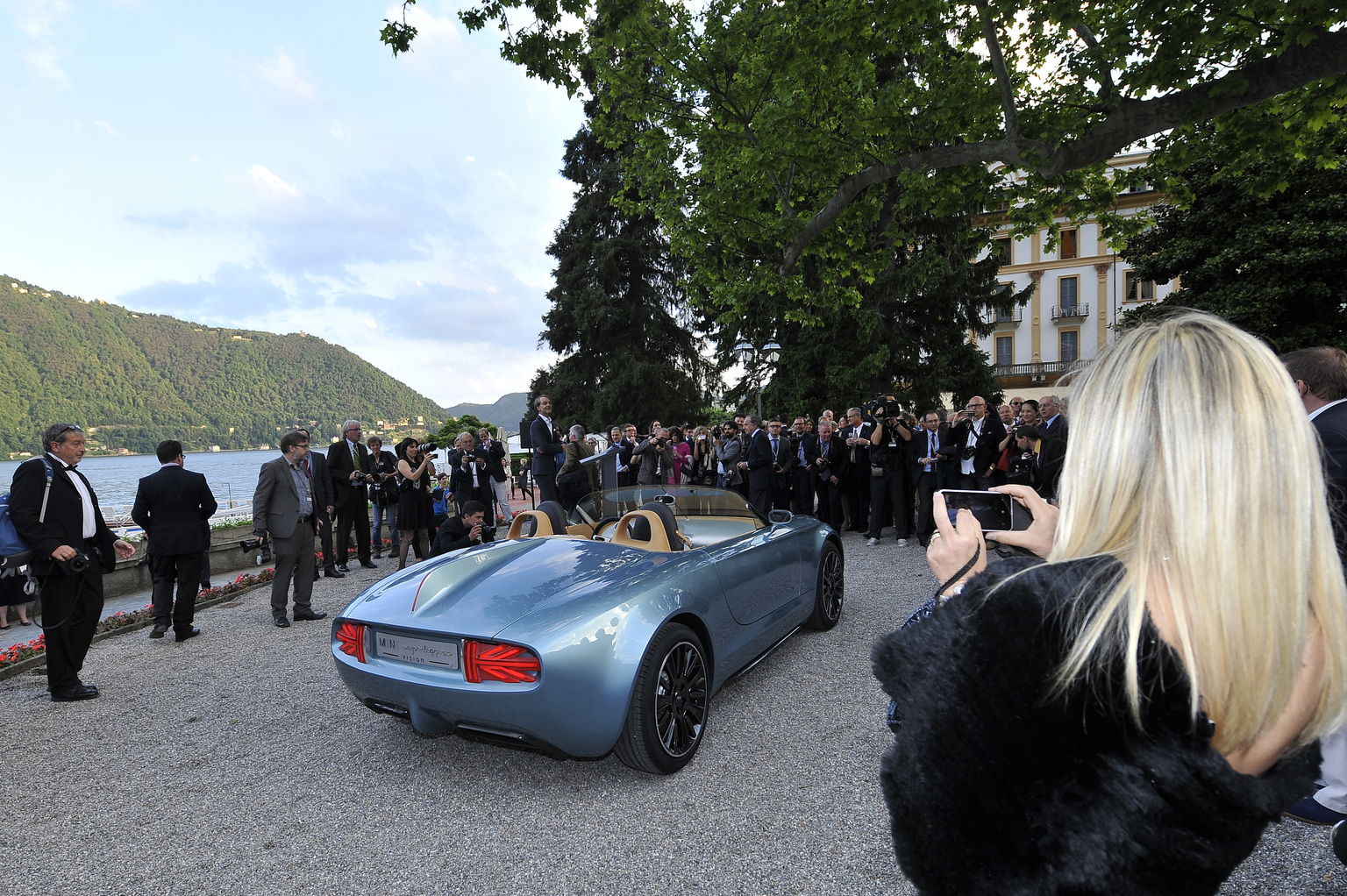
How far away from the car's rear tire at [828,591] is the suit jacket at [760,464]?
17.6ft

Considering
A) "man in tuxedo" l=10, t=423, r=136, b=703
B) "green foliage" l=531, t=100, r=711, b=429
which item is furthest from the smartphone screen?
"green foliage" l=531, t=100, r=711, b=429

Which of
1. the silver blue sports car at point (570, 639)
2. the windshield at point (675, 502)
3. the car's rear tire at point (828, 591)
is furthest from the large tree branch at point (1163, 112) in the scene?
the silver blue sports car at point (570, 639)

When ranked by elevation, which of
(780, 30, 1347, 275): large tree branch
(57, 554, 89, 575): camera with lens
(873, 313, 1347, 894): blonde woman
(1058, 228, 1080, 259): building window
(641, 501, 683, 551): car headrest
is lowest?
(57, 554, 89, 575): camera with lens

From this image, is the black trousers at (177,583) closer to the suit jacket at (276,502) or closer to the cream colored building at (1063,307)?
the suit jacket at (276,502)

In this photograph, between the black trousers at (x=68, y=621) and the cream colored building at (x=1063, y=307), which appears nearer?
the black trousers at (x=68, y=621)

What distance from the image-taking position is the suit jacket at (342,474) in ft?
29.3

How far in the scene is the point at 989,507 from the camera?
1.55 meters

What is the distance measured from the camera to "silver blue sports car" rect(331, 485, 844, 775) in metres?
2.92

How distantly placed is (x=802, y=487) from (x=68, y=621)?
919 centimetres

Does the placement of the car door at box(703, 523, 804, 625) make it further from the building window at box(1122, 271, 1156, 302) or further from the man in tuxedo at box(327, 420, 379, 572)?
the building window at box(1122, 271, 1156, 302)

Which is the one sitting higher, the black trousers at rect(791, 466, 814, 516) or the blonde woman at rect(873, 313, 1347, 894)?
the blonde woman at rect(873, 313, 1347, 894)

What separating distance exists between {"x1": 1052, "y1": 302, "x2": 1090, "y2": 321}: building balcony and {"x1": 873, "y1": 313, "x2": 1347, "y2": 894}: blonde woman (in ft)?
176

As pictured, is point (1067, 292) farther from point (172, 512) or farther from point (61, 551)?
point (61, 551)

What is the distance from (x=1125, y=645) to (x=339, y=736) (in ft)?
13.6
